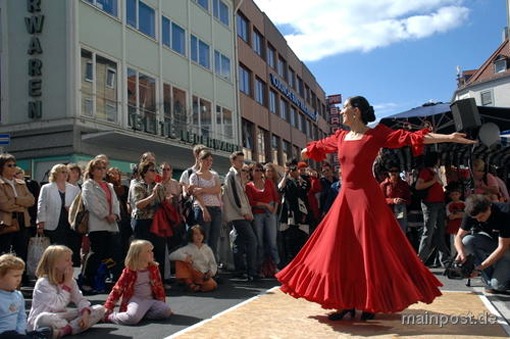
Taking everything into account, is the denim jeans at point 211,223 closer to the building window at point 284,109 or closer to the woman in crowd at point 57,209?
the woman in crowd at point 57,209

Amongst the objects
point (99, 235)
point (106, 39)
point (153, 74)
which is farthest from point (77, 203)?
point (153, 74)

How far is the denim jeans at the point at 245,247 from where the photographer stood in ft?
26.6

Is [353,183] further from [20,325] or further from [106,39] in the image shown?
[106,39]

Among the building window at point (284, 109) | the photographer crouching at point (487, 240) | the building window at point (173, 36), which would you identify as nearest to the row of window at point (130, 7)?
the building window at point (173, 36)

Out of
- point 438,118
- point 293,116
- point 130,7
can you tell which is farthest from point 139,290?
point 293,116

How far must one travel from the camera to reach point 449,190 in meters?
9.59

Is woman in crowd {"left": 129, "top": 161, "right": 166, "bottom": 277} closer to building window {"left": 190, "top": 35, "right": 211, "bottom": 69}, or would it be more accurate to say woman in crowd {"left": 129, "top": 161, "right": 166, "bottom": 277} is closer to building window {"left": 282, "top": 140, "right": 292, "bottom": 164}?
building window {"left": 190, "top": 35, "right": 211, "bottom": 69}

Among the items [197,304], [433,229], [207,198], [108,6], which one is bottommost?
[197,304]

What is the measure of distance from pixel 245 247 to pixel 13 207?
3.35 metres

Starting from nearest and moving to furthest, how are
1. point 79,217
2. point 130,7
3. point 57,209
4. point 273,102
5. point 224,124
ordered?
point 79,217
point 57,209
point 130,7
point 224,124
point 273,102

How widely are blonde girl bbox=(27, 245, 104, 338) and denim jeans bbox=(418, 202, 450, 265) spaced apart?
5.64m

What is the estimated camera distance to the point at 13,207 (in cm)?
673

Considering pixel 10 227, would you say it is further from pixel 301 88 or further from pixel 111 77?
pixel 301 88

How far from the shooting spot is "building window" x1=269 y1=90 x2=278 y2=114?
3937 cm
